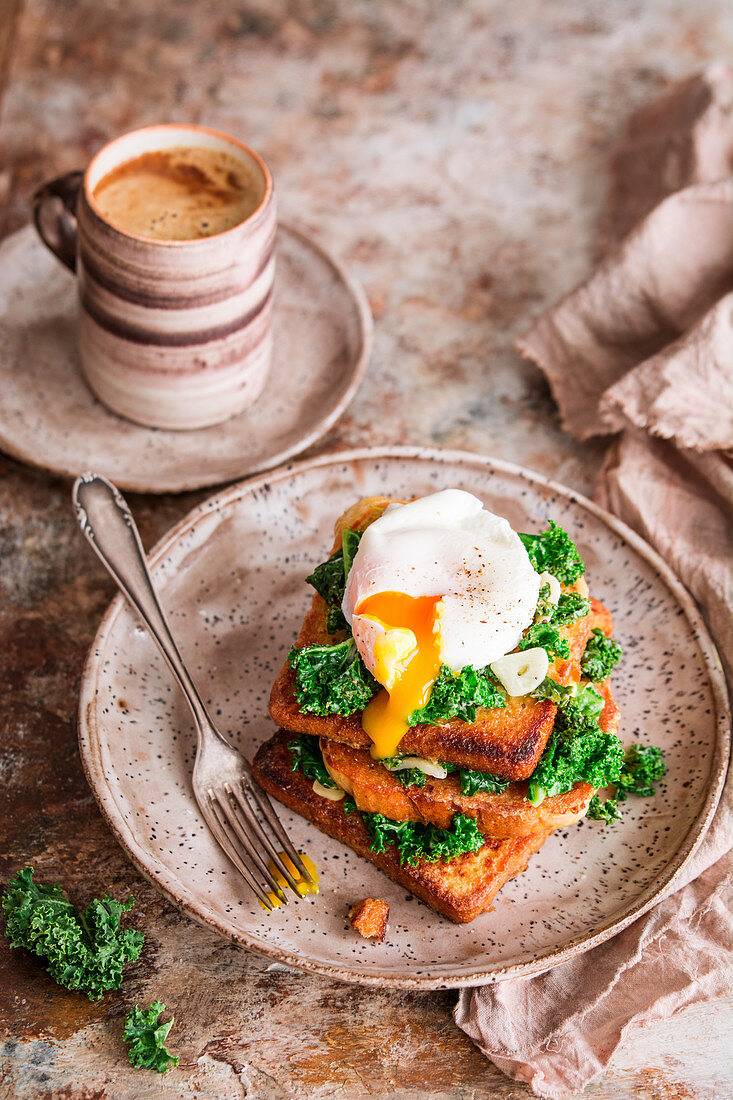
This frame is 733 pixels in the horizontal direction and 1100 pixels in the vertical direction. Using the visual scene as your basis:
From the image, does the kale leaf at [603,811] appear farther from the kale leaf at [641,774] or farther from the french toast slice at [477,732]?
the french toast slice at [477,732]

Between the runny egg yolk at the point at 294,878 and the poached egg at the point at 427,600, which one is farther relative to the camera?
the runny egg yolk at the point at 294,878

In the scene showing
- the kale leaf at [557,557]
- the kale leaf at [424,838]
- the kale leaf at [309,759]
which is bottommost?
the kale leaf at [309,759]

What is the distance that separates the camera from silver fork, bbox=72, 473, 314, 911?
3102mm

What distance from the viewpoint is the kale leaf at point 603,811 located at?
10.6 ft

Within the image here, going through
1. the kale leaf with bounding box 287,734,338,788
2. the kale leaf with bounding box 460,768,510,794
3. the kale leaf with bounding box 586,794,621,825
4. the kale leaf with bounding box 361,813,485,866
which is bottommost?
the kale leaf with bounding box 287,734,338,788

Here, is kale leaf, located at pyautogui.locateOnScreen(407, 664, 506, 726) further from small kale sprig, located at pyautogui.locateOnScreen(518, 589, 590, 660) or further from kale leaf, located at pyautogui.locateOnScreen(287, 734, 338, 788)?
kale leaf, located at pyautogui.locateOnScreen(287, 734, 338, 788)

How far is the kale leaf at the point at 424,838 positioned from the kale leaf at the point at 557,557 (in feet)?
2.77

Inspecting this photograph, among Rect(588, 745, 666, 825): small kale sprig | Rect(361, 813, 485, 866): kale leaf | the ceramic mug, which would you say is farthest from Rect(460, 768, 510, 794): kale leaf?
the ceramic mug

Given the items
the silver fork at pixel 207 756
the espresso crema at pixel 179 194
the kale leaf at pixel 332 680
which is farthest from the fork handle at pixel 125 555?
the espresso crema at pixel 179 194

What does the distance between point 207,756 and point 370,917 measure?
745mm

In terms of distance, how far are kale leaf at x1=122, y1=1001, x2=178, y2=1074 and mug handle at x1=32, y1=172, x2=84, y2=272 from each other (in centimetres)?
294

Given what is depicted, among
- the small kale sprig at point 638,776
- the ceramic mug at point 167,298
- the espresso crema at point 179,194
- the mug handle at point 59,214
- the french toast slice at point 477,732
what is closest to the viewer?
the french toast slice at point 477,732

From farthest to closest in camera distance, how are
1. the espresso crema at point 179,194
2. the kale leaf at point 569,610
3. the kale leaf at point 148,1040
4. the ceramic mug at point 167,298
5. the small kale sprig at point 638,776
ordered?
the espresso crema at point 179,194
the ceramic mug at point 167,298
the small kale sprig at point 638,776
the kale leaf at point 569,610
the kale leaf at point 148,1040

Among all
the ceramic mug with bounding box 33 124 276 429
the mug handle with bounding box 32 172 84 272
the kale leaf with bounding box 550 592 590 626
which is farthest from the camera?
the mug handle with bounding box 32 172 84 272
